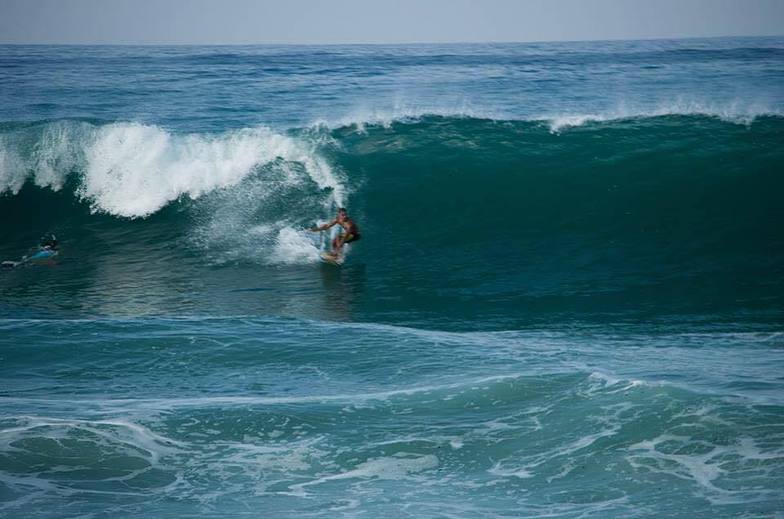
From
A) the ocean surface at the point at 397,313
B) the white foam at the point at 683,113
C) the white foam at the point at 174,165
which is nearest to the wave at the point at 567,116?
the white foam at the point at 683,113

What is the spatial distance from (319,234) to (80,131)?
817cm

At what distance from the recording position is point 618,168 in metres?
19.4

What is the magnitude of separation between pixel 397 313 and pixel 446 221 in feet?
14.7

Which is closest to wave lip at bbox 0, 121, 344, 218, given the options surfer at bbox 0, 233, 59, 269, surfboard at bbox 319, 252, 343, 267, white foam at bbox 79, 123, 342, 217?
white foam at bbox 79, 123, 342, 217

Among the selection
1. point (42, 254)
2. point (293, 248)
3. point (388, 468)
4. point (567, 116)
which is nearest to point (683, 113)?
point (567, 116)

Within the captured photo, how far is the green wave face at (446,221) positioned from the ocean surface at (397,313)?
64 mm

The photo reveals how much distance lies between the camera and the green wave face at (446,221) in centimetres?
1420

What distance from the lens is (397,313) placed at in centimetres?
1349

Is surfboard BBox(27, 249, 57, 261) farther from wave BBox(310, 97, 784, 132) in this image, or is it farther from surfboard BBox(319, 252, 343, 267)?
wave BBox(310, 97, 784, 132)

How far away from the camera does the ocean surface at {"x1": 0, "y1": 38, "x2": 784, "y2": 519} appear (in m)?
8.12

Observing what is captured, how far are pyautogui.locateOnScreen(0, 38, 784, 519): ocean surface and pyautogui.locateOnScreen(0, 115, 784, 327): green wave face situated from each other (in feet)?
0.21

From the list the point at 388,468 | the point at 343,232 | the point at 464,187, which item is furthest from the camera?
the point at 464,187

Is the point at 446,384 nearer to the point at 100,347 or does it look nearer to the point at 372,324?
the point at 372,324

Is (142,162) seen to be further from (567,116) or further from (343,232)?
(567,116)
